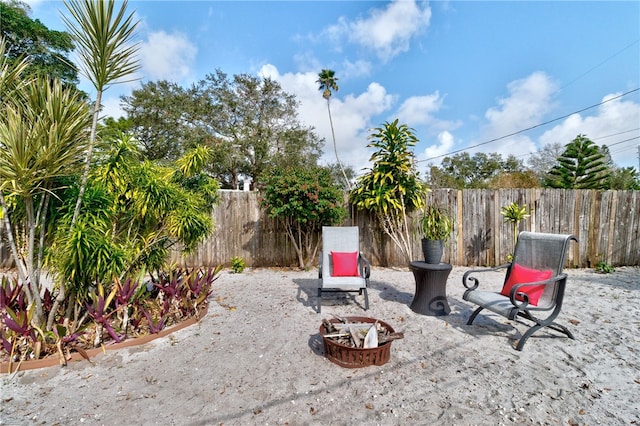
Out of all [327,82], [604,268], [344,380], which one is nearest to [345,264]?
[344,380]

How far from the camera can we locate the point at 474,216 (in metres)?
5.93

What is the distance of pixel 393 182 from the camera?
5.49 metres

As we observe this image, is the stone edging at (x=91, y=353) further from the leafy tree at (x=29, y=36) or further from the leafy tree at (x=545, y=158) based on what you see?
the leafy tree at (x=545, y=158)

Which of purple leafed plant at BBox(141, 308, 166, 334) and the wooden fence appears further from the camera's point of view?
the wooden fence

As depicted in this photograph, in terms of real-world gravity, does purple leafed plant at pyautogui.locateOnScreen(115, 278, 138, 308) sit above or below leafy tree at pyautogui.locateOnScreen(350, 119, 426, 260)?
below

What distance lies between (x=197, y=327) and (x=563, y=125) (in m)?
14.8

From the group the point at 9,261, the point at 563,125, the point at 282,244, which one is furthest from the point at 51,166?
the point at 563,125

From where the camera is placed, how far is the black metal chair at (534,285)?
252 cm

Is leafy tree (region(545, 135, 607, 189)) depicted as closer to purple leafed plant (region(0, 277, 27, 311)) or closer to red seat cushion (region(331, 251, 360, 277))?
red seat cushion (region(331, 251, 360, 277))

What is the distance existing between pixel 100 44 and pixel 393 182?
4.53 meters

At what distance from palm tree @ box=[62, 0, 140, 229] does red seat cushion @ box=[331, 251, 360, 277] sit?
9.10 feet

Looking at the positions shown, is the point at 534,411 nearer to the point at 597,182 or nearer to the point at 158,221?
the point at 158,221

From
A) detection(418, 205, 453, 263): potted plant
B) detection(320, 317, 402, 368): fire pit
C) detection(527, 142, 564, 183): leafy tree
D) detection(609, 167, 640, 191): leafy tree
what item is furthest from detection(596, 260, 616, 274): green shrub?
detection(527, 142, 564, 183): leafy tree

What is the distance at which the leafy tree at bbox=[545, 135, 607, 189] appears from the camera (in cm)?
1011
